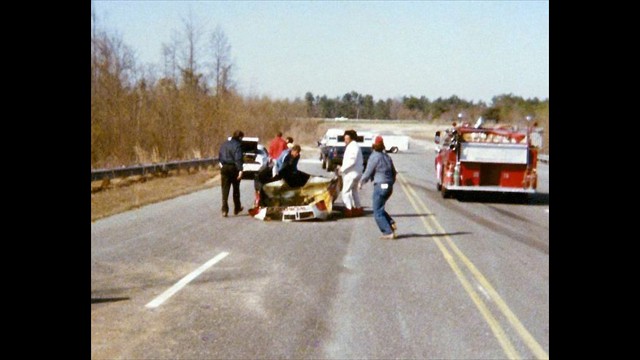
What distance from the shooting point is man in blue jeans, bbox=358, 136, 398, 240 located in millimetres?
14906

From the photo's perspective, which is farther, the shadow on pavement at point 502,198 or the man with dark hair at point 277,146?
the shadow on pavement at point 502,198

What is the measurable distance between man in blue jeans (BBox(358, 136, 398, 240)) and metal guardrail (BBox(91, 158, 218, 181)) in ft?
37.8

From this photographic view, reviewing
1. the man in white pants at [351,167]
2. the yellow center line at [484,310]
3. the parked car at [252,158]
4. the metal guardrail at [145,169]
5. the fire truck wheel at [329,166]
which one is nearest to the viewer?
the yellow center line at [484,310]

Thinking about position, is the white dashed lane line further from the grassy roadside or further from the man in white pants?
the man in white pants

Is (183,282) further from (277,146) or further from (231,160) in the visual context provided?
(277,146)

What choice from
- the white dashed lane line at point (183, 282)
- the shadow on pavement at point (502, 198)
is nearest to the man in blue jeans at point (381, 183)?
the white dashed lane line at point (183, 282)

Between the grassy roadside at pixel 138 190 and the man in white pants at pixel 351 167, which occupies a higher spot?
the man in white pants at pixel 351 167

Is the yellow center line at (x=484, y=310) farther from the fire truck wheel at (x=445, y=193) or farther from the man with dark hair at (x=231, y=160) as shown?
the fire truck wheel at (x=445, y=193)

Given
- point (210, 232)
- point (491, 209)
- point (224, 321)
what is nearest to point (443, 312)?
point (224, 321)

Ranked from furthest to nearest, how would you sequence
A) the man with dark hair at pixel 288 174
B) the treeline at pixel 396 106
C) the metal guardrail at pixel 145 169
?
1. the treeline at pixel 396 106
2. the metal guardrail at pixel 145 169
3. the man with dark hair at pixel 288 174

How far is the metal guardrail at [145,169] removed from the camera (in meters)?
23.8

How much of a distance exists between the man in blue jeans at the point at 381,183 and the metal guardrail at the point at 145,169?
1153 centimetres
